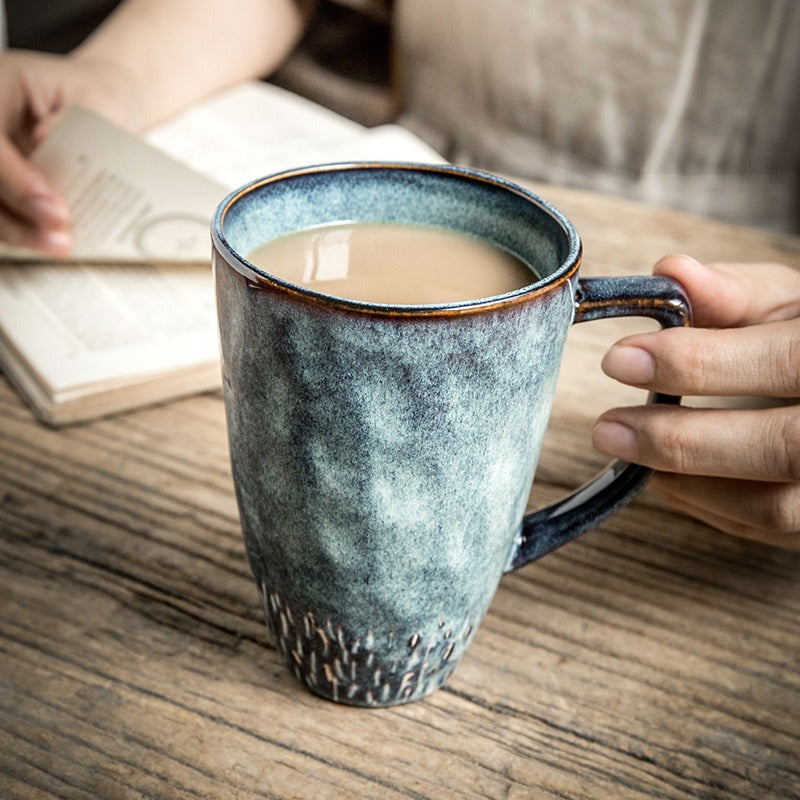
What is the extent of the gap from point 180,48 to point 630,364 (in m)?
0.85

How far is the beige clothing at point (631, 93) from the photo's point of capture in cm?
108

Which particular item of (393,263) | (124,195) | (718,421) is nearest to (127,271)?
(124,195)

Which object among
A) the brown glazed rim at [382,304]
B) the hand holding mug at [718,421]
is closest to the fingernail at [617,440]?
the hand holding mug at [718,421]

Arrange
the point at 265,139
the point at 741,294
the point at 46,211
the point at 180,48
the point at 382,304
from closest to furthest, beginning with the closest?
the point at 382,304 → the point at 741,294 → the point at 46,211 → the point at 265,139 → the point at 180,48

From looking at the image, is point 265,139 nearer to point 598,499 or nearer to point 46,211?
point 46,211

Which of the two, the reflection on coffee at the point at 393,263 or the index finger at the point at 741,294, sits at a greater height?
A: the reflection on coffee at the point at 393,263

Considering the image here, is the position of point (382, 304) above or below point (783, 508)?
above

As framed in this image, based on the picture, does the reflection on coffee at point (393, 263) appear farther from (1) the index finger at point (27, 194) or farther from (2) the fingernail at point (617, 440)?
(1) the index finger at point (27, 194)

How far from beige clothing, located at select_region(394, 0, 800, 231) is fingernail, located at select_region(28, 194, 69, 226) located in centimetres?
62

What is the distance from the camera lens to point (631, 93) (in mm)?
1131

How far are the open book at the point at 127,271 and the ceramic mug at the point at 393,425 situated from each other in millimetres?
252

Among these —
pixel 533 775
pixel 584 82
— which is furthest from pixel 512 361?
pixel 584 82

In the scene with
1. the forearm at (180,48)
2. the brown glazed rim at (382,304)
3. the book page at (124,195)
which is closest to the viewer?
the brown glazed rim at (382,304)

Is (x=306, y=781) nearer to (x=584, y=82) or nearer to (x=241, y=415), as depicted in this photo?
(x=241, y=415)
